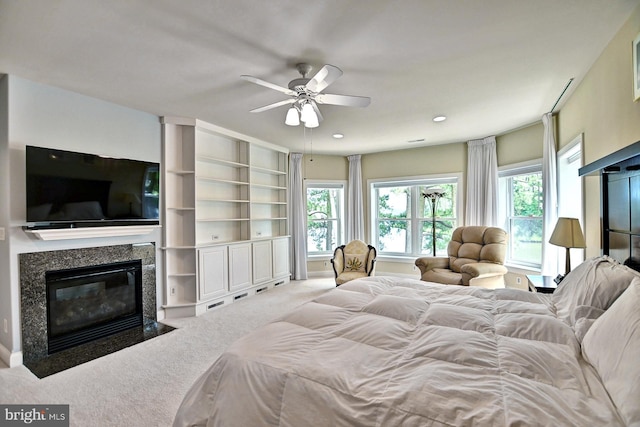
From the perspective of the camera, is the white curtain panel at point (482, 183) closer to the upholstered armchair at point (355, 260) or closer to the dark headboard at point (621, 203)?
the upholstered armchair at point (355, 260)

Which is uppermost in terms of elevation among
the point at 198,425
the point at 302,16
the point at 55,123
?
the point at 302,16

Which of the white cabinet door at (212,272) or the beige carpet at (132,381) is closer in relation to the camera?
the beige carpet at (132,381)

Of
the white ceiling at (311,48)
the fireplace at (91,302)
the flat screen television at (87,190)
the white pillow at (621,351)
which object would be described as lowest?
the fireplace at (91,302)

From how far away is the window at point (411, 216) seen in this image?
18.6 ft

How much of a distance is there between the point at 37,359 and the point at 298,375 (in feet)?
10.4

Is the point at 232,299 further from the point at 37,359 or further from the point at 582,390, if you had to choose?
the point at 582,390

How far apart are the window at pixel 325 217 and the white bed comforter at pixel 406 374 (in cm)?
468

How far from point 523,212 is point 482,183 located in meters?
0.78

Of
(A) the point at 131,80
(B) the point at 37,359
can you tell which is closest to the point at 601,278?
(A) the point at 131,80

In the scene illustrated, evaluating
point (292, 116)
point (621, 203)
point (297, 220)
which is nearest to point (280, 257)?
point (297, 220)

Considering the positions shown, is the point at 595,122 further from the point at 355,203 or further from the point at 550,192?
the point at 355,203

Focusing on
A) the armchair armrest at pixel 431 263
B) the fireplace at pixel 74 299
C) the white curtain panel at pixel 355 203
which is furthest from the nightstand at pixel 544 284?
the fireplace at pixel 74 299

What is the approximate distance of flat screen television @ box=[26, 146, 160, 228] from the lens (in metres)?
2.73

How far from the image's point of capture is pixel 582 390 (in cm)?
105
